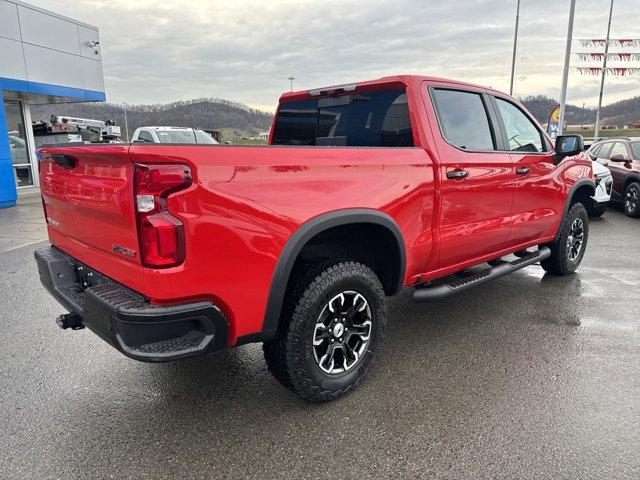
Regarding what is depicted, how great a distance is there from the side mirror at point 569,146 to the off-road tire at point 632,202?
6.04 metres

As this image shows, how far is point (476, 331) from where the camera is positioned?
156 inches

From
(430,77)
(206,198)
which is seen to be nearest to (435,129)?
(430,77)

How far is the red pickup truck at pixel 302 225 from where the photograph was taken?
6.99 ft

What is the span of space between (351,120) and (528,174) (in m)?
1.75

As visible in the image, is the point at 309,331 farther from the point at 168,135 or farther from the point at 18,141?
the point at 18,141

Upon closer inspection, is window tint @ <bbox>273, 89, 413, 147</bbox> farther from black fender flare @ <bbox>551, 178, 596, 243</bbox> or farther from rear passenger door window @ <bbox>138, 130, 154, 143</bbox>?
rear passenger door window @ <bbox>138, 130, 154, 143</bbox>

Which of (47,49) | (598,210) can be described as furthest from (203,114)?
(598,210)

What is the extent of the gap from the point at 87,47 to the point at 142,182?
17.9m

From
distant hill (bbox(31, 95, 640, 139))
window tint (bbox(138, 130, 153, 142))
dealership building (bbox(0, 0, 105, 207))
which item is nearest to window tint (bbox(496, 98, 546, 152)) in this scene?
window tint (bbox(138, 130, 153, 142))

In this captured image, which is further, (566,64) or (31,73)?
(566,64)

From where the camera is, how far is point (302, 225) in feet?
8.30

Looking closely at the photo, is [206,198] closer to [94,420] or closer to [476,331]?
[94,420]

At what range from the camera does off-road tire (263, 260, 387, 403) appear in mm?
2621

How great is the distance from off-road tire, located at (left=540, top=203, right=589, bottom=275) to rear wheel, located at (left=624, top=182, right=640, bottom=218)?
200 inches
